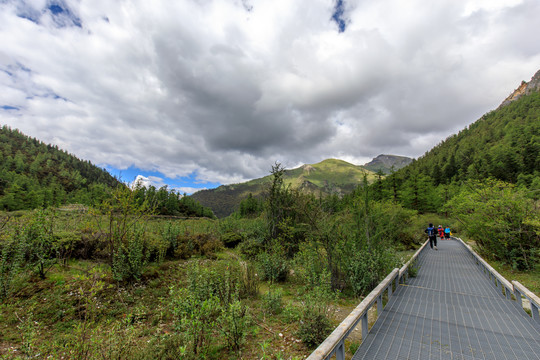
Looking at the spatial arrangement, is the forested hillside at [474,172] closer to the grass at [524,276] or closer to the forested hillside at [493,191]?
the forested hillside at [493,191]

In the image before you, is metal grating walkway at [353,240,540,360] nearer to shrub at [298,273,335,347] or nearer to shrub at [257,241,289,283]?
shrub at [298,273,335,347]

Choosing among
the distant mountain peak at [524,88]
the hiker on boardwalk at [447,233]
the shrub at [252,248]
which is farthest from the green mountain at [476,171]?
the distant mountain peak at [524,88]

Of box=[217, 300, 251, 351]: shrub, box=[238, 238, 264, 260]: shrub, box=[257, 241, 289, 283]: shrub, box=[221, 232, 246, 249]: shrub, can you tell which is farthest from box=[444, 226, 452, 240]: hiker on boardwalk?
box=[217, 300, 251, 351]: shrub

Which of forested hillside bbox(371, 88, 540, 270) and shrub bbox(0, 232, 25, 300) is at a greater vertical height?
forested hillside bbox(371, 88, 540, 270)

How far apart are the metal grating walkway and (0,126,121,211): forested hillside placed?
136ft

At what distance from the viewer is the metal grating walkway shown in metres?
3.02


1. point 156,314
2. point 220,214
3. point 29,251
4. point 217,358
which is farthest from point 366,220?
point 220,214

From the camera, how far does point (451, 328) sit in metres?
3.71

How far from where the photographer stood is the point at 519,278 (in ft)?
24.7

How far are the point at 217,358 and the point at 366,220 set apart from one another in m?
5.28

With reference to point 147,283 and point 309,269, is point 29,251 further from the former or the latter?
point 309,269

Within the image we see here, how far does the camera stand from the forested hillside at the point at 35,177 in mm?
48906

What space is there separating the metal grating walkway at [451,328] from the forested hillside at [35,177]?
136 feet

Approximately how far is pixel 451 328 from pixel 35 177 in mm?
124336
